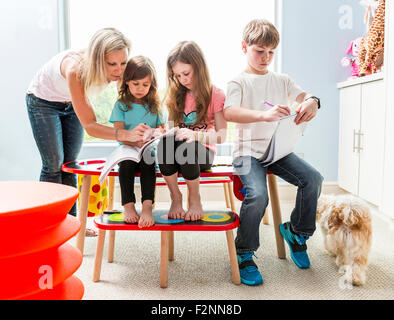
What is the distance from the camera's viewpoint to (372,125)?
1.91 m

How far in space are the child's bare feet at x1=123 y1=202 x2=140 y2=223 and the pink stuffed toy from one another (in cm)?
171

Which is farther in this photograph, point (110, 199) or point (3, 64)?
point (3, 64)

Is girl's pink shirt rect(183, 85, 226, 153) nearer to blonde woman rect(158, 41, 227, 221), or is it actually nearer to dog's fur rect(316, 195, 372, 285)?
blonde woman rect(158, 41, 227, 221)

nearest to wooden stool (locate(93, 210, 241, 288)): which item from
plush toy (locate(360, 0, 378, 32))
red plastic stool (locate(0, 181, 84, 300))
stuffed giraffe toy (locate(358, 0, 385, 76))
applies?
red plastic stool (locate(0, 181, 84, 300))

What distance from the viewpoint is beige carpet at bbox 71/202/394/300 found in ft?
3.69

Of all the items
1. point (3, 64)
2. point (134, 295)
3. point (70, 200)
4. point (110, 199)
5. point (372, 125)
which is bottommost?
point (134, 295)

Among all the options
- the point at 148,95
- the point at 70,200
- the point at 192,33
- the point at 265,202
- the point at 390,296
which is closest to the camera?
the point at 70,200

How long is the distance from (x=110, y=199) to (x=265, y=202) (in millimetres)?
719

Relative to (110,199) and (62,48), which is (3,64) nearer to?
(62,48)

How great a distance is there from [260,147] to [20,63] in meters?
1.79

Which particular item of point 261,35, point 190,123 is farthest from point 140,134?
point 261,35

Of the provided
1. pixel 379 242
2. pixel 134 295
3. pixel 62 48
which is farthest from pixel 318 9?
pixel 134 295

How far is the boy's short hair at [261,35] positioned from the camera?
1.29 metres

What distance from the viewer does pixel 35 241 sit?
1.52ft
